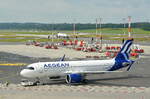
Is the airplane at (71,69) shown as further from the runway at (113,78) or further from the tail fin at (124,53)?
the runway at (113,78)

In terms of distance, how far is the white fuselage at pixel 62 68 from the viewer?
5528 centimetres

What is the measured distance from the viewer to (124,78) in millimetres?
62250

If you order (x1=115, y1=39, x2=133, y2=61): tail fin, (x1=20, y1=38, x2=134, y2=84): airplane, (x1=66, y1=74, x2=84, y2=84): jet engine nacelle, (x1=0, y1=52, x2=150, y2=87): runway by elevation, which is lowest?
(x1=0, y1=52, x2=150, y2=87): runway

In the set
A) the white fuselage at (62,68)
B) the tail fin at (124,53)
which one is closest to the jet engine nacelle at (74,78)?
the white fuselage at (62,68)

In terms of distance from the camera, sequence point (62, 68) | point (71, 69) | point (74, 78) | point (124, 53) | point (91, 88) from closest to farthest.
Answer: point (91, 88)
point (74, 78)
point (62, 68)
point (71, 69)
point (124, 53)

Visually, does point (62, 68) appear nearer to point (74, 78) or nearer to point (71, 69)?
point (71, 69)

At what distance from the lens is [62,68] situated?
5666cm

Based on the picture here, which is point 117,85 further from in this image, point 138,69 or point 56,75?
point 138,69

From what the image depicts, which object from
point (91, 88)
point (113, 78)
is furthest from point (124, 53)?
point (91, 88)

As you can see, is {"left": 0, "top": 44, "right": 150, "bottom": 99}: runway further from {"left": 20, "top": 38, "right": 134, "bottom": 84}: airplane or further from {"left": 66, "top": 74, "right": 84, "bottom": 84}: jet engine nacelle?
{"left": 20, "top": 38, "right": 134, "bottom": 84}: airplane

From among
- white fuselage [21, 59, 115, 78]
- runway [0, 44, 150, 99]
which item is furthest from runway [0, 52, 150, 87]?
white fuselage [21, 59, 115, 78]

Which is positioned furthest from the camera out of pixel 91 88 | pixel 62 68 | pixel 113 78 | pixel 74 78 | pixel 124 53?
pixel 124 53

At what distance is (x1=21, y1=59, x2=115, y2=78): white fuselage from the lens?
181 feet

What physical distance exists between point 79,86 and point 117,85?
658 cm
